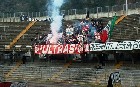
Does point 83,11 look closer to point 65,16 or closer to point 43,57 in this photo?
point 65,16

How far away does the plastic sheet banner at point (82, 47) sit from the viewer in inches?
1576

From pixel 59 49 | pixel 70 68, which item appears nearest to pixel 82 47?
pixel 70 68

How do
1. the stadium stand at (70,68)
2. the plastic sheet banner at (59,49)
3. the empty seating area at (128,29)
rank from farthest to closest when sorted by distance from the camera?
the plastic sheet banner at (59,49)
the empty seating area at (128,29)
the stadium stand at (70,68)

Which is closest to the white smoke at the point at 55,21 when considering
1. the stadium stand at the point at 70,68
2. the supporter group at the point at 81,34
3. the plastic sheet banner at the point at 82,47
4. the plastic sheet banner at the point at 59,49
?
the supporter group at the point at 81,34

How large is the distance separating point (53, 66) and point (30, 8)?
6232cm

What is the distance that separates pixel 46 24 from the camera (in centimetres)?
5875

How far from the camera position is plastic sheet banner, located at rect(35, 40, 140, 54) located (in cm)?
4003

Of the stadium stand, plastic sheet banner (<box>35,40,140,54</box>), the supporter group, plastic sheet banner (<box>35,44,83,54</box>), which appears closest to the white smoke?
the supporter group

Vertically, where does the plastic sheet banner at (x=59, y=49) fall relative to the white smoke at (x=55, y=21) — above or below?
below

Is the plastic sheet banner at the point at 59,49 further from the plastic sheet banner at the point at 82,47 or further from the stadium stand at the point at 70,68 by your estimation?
the stadium stand at the point at 70,68

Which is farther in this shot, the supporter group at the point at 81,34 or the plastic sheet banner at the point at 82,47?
the supporter group at the point at 81,34

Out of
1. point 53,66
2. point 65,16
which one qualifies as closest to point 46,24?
point 65,16

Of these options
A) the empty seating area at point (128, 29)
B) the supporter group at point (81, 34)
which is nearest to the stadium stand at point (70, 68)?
the empty seating area at point (128, 29)

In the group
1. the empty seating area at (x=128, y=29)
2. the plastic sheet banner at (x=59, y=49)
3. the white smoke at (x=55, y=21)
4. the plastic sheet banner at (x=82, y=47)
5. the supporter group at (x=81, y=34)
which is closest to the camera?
the plastic sheet banner at (x=82, y=47)
